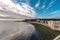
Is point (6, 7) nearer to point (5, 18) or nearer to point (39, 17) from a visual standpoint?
point (5, 18)

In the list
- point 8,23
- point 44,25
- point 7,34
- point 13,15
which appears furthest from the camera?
point 44,25

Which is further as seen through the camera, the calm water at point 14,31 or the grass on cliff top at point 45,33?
the grass on cliff top at point 45,33

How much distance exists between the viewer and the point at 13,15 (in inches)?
90.4

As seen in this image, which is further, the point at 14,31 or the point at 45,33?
the point at 45,33

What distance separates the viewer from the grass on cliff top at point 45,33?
2381 millimetres

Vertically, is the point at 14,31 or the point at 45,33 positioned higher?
the point at 14,31

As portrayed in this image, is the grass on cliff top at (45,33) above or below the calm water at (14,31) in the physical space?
below

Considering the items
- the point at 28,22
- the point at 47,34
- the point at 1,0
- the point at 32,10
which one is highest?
the point at 1,0

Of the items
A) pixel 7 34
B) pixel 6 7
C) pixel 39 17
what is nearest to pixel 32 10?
pixel 39 17

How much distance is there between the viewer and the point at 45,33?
2459 millimetres

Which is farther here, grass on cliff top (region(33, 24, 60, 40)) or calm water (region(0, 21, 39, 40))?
grass on cliff top (region(33, 24, 60, 40))

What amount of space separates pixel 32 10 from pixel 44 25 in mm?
280

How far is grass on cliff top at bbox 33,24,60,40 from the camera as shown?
2.38 metres

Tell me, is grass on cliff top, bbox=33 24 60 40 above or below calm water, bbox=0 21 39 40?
below
